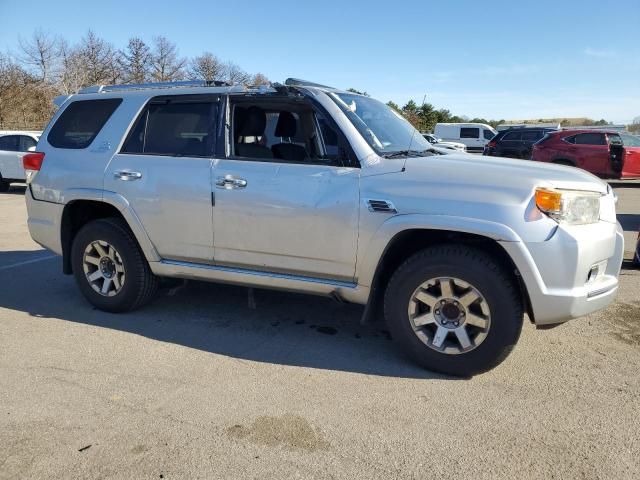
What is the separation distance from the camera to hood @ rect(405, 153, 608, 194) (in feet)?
10.8

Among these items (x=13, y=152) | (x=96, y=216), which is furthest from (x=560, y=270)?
(x=13, y=152)

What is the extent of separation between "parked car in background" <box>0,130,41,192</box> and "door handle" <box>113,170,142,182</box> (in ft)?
38.7

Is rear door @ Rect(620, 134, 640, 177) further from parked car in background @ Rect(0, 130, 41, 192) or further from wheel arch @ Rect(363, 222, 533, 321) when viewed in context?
parked car in background @ Rect(0, 130, 41, 192)

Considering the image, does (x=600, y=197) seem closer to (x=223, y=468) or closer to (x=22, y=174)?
(x=223, y=468)

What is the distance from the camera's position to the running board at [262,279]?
3.77 meters

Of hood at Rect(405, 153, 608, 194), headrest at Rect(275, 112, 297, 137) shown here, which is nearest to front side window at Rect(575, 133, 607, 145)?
hood at Rect(405, 153, 608, 194)

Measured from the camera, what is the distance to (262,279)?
4043 mm

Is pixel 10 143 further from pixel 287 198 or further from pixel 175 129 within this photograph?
pixel 287 198

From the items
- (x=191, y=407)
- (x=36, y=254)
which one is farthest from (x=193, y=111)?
(x=36, y=254)

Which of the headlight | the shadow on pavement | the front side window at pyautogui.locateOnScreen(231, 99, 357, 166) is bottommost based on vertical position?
the shadow on pavement

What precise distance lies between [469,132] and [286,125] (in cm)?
2839

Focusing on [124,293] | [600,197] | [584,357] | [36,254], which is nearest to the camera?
[600,197]

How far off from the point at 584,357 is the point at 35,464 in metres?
3.55

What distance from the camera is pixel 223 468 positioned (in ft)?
8.51
